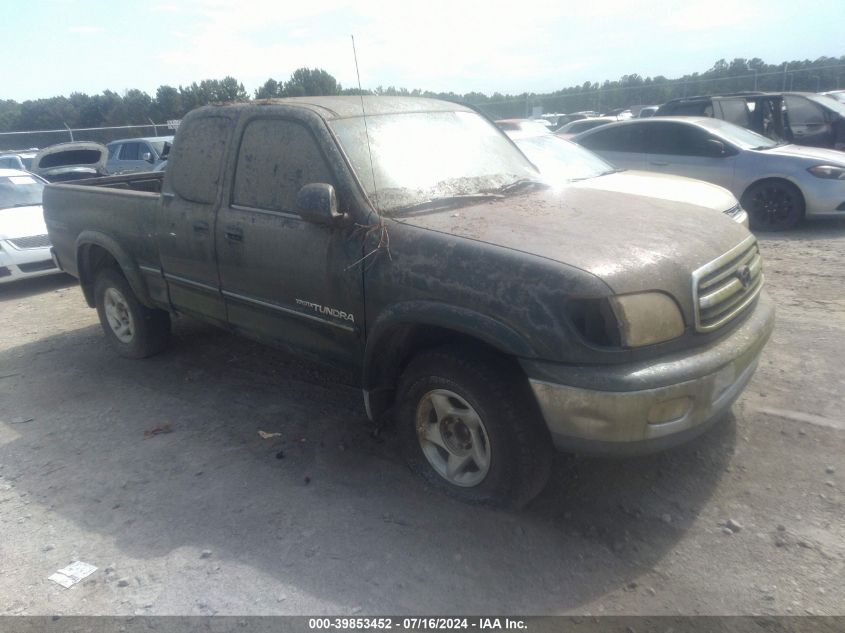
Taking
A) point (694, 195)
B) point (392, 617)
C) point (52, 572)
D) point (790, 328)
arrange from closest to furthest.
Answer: point (392, 617) → point (52, 572) → point (790, 328) → point (694, 195)

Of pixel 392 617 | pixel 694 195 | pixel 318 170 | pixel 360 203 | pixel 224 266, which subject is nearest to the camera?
pixel 392 617

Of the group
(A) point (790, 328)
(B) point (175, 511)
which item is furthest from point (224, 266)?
(A) point (790, 328)

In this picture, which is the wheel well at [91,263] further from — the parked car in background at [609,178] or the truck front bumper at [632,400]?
the truck front bumper at [632,400]

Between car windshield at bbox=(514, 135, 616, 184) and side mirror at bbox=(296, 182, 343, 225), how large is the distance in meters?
4.37

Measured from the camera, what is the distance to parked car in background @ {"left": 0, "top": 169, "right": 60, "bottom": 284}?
27.8 ft

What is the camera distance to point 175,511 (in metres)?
3.48

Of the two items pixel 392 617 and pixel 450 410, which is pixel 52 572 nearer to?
pixel 392 617

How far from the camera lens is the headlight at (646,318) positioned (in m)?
2.72

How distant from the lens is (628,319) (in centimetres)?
272

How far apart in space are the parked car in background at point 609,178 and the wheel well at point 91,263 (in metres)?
3.84

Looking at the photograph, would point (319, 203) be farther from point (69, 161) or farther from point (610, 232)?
point (69, 161)

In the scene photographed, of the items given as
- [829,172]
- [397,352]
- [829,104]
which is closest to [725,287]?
[397,352]

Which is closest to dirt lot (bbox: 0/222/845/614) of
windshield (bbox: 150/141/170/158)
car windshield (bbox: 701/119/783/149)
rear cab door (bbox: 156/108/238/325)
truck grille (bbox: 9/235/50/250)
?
rear cab door (bbox: 156/108/238/325)

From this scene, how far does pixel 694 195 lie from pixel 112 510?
5756mm
